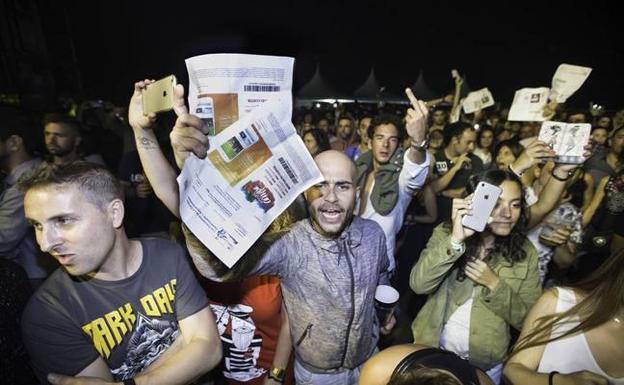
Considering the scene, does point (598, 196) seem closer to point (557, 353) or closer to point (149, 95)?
point (557, 353)

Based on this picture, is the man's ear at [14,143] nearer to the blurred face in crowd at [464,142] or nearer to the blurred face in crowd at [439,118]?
the blurred face in crowd at [464,142]

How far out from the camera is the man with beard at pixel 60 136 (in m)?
3.65

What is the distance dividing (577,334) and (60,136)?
452 centimetres

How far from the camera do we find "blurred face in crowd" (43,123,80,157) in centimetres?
365

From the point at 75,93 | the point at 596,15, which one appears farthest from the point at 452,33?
the point at 75,93

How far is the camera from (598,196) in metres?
3.55

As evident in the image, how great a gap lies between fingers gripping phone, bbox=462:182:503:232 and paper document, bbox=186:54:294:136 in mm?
1084

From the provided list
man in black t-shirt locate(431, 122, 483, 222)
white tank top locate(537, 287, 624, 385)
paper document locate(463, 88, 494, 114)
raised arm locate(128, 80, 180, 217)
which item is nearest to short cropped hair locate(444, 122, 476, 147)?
man in black t-shirt locate(431, 122, 483, 222)

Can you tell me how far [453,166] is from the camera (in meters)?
4.67

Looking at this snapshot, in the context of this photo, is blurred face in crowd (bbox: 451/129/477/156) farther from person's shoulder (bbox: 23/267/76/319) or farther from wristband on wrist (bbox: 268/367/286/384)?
person's shoulder (bbox: 23/267/76/319)

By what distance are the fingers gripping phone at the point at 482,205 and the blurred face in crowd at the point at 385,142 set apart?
6.00 feet

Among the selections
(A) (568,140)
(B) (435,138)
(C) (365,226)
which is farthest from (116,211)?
(B) (435,138)

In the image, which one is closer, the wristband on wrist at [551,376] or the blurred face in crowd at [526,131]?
the wristband on wrist at [551,376]

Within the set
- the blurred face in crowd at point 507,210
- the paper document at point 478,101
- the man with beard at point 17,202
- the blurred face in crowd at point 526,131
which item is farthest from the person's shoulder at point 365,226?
the blurred face in crowd at point 526,131
